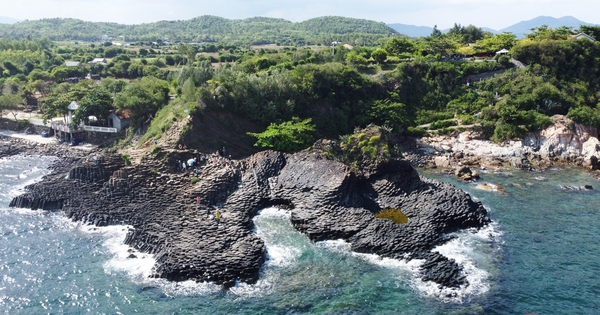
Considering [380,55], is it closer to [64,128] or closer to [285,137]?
[285,137]

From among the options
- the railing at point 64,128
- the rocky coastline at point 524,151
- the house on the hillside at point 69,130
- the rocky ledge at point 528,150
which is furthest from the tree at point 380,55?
the railing at point 64,128

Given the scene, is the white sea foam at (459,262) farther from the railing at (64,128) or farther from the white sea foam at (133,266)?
the railing at (64,128)

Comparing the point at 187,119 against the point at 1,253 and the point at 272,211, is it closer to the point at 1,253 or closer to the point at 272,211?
the point at 272,211

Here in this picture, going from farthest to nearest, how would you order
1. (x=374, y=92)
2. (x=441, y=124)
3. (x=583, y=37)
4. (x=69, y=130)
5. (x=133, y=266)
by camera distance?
(x=583, y=37) → (x=374, y=92) → (x=441, y=124) → (x=69, y=130) → (x=133, y=266)

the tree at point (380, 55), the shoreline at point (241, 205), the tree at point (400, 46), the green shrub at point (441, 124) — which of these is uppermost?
the tree at point (400, 46)

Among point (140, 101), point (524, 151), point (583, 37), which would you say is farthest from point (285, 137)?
point (583, 37)

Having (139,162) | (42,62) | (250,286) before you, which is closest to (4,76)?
(42,62)
